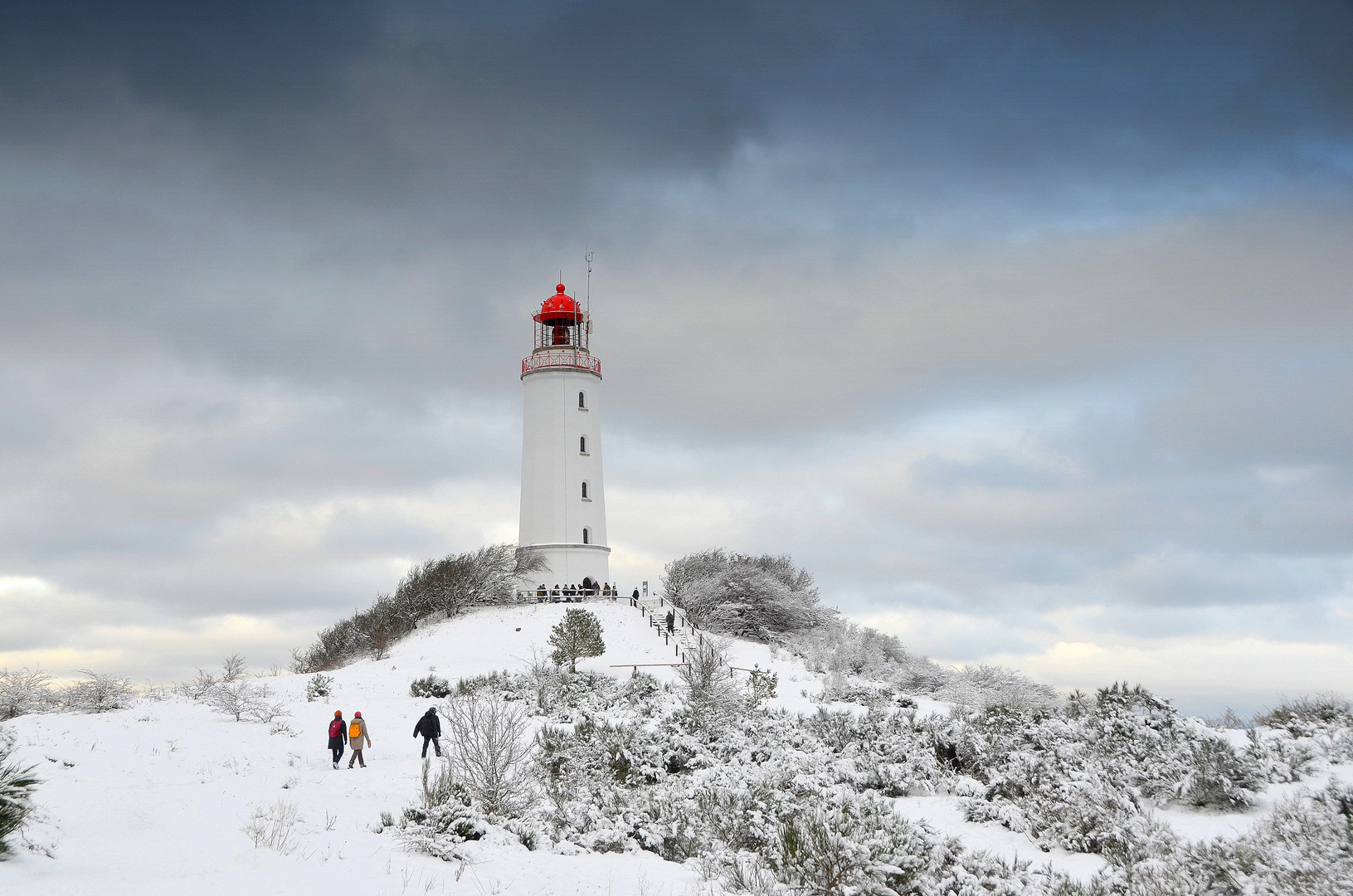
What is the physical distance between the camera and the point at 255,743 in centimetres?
2141

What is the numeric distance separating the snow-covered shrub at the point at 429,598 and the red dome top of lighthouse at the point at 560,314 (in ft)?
42.5

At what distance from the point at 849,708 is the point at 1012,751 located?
32.0 ft

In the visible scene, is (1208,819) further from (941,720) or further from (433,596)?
(433,596)

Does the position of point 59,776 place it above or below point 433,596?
below

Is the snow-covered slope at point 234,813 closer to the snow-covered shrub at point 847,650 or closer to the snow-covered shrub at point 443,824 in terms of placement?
the snow-covered shrub at point 443,824

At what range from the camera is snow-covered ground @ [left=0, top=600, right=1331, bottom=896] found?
393 inches

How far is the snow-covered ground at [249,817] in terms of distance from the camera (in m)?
9.99

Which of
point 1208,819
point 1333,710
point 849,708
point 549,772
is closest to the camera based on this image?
point 1208,819

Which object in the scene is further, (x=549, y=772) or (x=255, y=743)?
(x=255, y=743)

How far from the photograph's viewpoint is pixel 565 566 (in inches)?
1870

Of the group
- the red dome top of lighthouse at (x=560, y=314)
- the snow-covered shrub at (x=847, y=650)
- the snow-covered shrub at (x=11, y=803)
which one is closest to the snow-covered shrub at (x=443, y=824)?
the snow-covered shrub at (x=11, y=803)

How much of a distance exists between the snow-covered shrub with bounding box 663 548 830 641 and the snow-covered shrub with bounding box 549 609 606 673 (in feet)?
38.8

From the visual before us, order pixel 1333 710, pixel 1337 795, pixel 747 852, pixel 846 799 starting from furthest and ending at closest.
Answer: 1. pixel 1333 710
2. pixel 846 799
3. pixel 747 852
4. pixel 1337 795

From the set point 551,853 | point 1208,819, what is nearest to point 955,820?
point 1208,819
